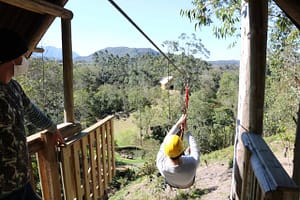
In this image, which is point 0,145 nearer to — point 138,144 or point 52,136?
point 52,136

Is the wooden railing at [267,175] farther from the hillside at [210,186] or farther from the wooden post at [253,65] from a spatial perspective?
the hillside at [210,186]

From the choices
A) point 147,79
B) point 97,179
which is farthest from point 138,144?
point 97,179

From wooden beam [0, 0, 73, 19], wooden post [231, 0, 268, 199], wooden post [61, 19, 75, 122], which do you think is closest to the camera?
wooden post [231, 0, 268, 199]

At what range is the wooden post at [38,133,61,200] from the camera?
2.02m

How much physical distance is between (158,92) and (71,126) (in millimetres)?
24262

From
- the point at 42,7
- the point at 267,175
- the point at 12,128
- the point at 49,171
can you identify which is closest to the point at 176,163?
the point at 49,171

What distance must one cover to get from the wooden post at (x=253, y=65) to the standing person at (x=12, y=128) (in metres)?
1.30

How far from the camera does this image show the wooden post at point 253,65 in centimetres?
175

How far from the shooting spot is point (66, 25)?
2.54m

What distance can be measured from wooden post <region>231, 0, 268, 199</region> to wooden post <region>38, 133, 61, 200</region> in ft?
4.41

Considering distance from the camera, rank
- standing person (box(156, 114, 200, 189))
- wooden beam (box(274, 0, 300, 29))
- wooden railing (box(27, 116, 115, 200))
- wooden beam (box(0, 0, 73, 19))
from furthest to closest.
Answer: standing person (box(156, 114, 200, 189))
wooden railing (box(27, 116, 115, 200))
wooden beam (box(0, 0, 73, 19))
wooden beam (box(274, 0, 300, 29))

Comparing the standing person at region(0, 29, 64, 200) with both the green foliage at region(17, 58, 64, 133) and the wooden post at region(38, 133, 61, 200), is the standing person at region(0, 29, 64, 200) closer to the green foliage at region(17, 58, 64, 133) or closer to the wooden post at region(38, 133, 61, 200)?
the wooden post at region(38, 133, 61, 200)

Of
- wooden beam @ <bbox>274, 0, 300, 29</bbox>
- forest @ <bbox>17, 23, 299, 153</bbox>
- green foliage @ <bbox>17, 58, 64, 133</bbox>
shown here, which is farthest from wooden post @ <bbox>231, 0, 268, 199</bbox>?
green foliage @ <bbox>17, 58, 64, 133</bbox>

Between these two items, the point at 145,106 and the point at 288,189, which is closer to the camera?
the point at 288,189
